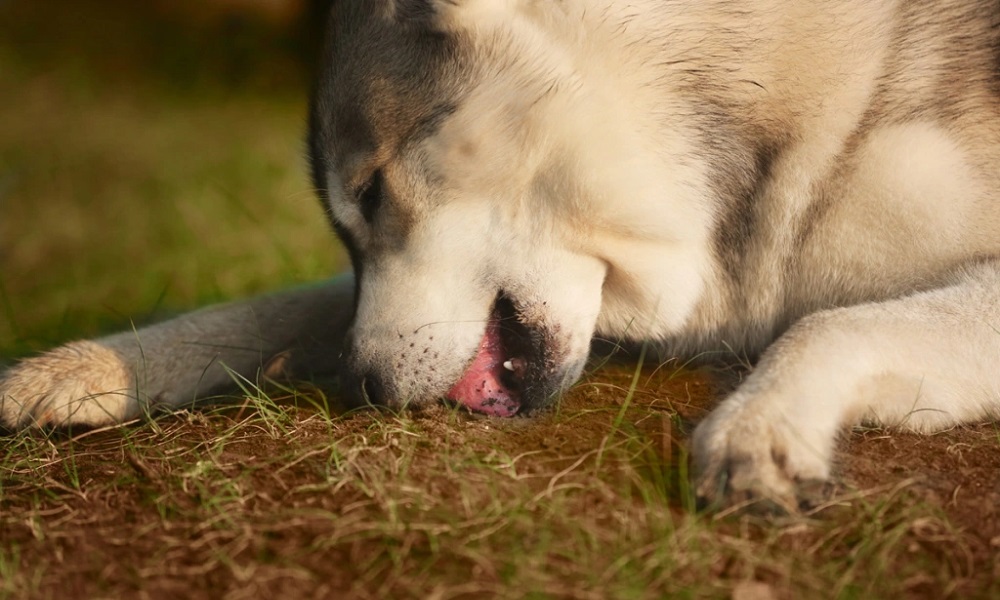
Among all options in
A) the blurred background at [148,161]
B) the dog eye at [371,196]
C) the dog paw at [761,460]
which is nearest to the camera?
the dog paw at [761,460]

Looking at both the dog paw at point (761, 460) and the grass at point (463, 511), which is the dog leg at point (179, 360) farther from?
the dog paw at point (761, 460)

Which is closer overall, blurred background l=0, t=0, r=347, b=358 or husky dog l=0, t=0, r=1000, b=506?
husky dog l=0, t=0, r=1000, b=506

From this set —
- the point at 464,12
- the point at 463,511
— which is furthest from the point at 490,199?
the point at 463,511

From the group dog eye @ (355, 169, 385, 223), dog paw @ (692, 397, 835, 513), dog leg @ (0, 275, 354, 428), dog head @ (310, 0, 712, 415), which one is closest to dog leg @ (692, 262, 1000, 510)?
dog paw @ (692, 397, 835, 513)

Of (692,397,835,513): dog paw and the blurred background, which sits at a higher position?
(692,397,835,513): dog paw

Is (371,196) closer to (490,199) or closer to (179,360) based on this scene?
(490,199)

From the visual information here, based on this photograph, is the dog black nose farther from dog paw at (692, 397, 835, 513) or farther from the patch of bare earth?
dog paw at (692, 397, 835, 513)

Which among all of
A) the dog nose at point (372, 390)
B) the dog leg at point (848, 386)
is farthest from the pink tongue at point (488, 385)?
the dog leg at point (848, 386)

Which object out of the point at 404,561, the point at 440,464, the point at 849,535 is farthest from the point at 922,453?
the point at 404,561

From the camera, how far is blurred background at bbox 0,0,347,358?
166 inches

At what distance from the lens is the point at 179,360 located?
2629 millimetres

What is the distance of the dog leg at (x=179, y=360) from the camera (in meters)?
2.41

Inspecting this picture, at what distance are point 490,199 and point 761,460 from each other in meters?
0.88

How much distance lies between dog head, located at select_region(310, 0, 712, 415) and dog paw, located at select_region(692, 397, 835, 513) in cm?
58
